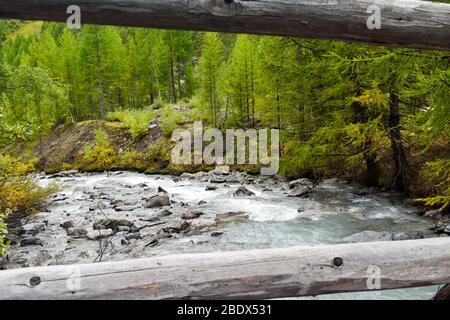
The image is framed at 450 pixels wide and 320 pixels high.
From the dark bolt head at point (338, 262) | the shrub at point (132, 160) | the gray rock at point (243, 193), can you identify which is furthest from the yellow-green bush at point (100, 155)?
the dark bolt head at point (338, 262)

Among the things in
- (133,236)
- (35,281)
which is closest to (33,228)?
(133,236)

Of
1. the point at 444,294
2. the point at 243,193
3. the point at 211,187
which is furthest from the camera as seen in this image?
the point at 211,187

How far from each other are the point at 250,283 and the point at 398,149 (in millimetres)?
12150

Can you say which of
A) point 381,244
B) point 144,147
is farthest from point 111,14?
point 144,147

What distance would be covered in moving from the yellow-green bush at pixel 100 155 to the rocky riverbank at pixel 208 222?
10.1 meters

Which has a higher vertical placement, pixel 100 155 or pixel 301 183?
pixel 301 183

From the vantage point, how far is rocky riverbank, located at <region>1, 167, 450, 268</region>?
922 centimetres

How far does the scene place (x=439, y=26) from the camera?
2621mm

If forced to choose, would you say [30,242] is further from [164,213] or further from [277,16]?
[277,16]

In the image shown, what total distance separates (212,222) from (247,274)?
8643mm

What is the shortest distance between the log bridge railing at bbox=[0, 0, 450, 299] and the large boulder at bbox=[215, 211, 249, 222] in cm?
900

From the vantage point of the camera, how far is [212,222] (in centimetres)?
1112

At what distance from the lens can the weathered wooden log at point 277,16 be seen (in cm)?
Answer: 231

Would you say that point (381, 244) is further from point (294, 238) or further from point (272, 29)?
point (294, 238)
